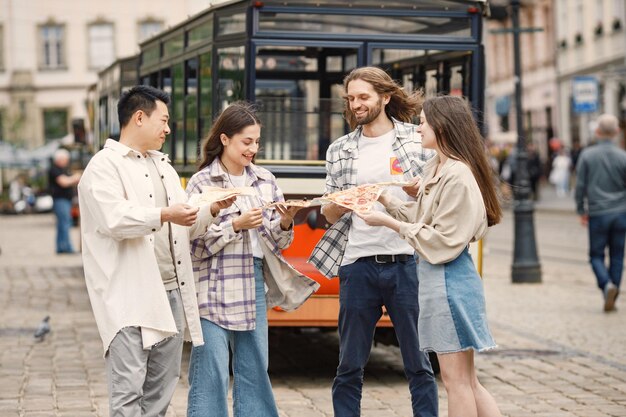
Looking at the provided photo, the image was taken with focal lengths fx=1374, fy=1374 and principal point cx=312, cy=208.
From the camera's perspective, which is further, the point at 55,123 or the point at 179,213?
the point at 55,123

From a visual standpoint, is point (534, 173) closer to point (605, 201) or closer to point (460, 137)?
point (605, 201)

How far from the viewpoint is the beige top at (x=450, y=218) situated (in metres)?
5.90

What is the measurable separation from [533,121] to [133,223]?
60242 mm

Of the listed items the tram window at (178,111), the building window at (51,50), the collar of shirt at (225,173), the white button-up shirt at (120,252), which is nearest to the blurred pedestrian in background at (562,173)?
the building window at (51,50)

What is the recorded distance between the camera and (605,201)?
13.9m

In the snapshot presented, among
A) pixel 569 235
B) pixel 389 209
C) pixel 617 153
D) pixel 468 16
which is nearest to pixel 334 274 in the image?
pixel 389 209

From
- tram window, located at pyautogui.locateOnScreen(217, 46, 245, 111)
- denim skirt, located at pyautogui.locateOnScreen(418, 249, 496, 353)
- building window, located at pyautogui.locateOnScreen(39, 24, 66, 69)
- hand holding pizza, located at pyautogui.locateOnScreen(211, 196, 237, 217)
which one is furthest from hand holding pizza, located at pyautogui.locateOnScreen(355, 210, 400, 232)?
building window, located at pyautogui.locateOnScreen(39, 24, 66, 69)

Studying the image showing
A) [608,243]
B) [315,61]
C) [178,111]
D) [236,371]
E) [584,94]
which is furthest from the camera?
[584,94]

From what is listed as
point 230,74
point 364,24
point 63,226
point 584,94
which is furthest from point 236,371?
point 584,94

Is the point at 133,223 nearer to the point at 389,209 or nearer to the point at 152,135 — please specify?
the point at 152,135

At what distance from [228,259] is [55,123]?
67184 mm

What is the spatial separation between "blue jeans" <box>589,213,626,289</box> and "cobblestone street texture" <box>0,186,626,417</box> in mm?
407

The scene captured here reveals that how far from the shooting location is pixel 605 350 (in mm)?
11133

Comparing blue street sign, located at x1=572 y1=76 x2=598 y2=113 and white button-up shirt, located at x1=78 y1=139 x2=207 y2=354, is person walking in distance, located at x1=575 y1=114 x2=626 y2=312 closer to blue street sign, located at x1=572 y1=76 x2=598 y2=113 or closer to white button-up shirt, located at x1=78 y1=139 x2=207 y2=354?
white button-up shirt, located at x1=78 y1=139 x2=207 y2=354
